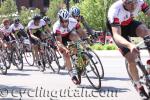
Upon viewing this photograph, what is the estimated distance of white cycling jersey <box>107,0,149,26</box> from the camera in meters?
8.22

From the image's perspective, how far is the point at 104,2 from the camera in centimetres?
5272

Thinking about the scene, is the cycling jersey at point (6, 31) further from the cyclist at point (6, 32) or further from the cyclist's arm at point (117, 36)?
the cyclist's arm at point (117, 36)

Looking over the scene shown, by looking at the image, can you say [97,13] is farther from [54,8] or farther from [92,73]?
[92,73]

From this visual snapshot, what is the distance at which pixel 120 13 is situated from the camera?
8.32 meters

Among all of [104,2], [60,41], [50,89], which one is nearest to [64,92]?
[50,89]

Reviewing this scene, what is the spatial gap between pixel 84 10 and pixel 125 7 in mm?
47480

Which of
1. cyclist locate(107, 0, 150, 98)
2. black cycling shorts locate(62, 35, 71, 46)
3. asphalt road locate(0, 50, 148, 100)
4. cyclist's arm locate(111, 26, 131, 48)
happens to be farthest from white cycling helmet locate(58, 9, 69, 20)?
cyclist's arm locate(111, 26, 131, 48)

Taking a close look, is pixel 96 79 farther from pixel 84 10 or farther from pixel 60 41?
pixel 84 10

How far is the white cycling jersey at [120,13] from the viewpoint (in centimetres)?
822

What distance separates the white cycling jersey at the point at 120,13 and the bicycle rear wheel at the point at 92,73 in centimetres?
232

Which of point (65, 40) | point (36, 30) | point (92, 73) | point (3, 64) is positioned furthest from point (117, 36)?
point (36, 30)

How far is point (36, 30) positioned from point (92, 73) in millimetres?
5540

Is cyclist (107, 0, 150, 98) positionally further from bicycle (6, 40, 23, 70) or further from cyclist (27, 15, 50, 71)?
bicycle (6, 40, 23, 70)

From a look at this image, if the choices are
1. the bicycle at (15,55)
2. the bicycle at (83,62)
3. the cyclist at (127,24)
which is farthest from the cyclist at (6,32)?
A: the cyclist at (127,24)
